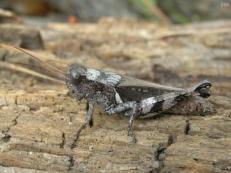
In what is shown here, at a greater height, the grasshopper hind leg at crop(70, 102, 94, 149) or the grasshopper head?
the grasshopper head

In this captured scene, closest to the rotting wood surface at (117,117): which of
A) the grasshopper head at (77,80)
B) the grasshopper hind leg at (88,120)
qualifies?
the grasshopper hind leg at (88,120)

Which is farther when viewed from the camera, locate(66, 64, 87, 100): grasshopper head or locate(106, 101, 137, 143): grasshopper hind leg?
locate(66, 64, 87, 100): grasshopper head

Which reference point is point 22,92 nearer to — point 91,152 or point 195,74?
point 91,152

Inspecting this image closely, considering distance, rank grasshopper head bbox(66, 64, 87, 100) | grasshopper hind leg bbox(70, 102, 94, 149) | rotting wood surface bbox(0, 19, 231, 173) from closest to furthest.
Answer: rotting wood surface bbox(0, 19, 231, 173) < grasshopper hind leg bbox(70, 102, 94, 149) < grasshopper head bbox(66, 64, 87, 100)

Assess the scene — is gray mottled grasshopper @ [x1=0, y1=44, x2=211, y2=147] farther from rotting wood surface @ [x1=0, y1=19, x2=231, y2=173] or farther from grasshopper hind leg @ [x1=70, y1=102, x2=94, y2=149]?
rotting wood surface @ [x1=0, y1=19, x2=231, y2=173]

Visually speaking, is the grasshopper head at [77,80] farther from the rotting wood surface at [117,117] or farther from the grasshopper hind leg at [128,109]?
the grasshopper hind leg at [128,109]

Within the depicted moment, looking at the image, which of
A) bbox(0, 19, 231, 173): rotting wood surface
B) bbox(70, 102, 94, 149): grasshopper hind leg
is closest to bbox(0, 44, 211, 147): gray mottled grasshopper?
bbox(70, 102, 94, 149): grasshopper hind leg

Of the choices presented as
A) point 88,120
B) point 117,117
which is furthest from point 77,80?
point 117,117
